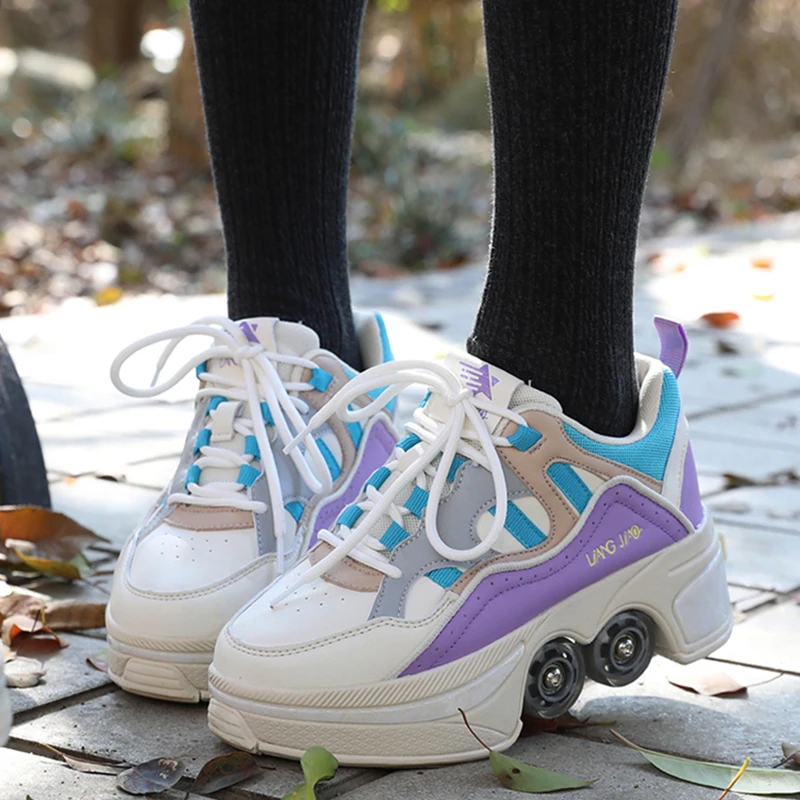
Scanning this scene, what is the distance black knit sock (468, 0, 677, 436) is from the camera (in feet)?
3.53

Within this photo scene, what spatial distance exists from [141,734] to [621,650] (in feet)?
1.43

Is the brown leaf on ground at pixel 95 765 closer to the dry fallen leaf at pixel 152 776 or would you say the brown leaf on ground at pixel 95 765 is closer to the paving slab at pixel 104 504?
the dry fallen leaf at pixel 152 776

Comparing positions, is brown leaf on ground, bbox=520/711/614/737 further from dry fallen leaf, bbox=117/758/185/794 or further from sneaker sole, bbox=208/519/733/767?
dry fallen leaf, bbox=117/758/185/794

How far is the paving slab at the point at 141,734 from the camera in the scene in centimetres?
104

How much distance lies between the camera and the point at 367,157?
727 centimetres

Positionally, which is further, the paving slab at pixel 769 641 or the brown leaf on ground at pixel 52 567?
the brown leaf on ground at pixel 52 567

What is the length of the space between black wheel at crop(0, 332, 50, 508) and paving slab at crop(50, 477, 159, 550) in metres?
0.12

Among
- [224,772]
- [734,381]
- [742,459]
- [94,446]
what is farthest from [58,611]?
[734,381]

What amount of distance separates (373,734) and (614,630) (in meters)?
0.25

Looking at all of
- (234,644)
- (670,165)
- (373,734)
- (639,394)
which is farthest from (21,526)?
(670,165)

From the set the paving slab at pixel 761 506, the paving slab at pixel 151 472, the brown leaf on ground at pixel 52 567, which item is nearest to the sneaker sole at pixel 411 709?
the brown leaf on ground at pixel 52 567

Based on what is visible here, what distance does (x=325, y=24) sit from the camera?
1.36m
